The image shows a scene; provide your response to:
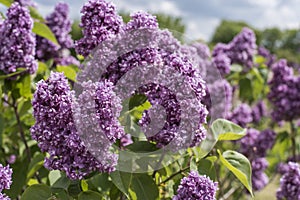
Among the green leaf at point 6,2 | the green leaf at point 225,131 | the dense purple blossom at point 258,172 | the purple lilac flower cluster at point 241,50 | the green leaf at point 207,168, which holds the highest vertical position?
the green leaf at point 6,2

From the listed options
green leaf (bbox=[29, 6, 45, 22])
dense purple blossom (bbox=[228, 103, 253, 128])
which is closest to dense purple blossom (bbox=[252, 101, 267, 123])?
dense purple blossom (bbox=[228, 103, 253, 128])

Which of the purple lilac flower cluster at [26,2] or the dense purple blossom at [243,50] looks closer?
the purple lilac flower cluster at [26,2]

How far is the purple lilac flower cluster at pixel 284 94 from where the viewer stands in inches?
168

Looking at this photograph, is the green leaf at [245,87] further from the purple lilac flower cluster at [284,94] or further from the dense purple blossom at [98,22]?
the dense purple blossom at [98,22]

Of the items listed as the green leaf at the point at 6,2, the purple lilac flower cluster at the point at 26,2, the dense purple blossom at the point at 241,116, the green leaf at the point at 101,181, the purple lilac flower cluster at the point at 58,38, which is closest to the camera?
the green leaf at the point at 101,181

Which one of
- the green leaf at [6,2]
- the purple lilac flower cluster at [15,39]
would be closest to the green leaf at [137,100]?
the purple lilac flower cluster at [15,39]

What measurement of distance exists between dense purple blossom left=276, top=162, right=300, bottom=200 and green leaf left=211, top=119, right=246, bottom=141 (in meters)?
0.72

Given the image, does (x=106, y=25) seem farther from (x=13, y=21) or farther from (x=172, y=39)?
(x=13, y=21)

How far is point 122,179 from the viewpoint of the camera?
1921 mm

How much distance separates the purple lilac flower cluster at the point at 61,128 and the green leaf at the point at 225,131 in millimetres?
640

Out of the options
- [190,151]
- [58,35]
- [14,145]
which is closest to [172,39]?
[190,151]

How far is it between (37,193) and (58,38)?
1.76 metres

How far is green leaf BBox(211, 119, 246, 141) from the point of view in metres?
2.25

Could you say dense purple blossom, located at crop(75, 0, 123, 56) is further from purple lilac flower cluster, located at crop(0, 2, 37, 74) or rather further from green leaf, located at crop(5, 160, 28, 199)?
green leaf, located at crop(5, 160, 28, 199)
